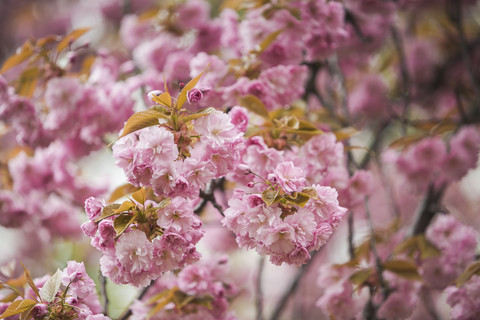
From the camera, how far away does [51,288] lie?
99 centimetres

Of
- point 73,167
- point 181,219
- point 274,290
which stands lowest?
point 274,290

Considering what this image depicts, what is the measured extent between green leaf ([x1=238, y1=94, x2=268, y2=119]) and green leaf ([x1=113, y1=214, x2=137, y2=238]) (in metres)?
0.41

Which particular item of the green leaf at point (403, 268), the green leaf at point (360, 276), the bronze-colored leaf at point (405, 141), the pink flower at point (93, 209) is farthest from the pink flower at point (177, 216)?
the bronze-colored leaf at point (405, 141)

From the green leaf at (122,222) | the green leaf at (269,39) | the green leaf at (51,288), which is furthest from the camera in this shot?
the green leaf at (269,39)

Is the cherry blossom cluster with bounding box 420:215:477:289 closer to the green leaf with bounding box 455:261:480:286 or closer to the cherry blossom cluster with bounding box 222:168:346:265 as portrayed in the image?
the green leaf with bounding box 455:261:480:286

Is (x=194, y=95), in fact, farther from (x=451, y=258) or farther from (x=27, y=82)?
(x=451, y=258)

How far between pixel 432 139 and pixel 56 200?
1643 millimetres

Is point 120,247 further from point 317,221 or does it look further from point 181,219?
point 317,221

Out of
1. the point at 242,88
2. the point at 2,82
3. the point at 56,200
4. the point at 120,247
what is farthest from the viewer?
the point at 56,200

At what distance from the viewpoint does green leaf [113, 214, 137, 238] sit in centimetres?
87

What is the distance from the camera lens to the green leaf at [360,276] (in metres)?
1.38

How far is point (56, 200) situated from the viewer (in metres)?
2.10

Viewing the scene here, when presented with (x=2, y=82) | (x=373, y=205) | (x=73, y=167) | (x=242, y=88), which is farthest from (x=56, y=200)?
(x=373, y=205)

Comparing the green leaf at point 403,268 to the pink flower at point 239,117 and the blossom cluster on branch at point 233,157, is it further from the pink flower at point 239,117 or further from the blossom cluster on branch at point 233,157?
the pink flower at point 239,117
